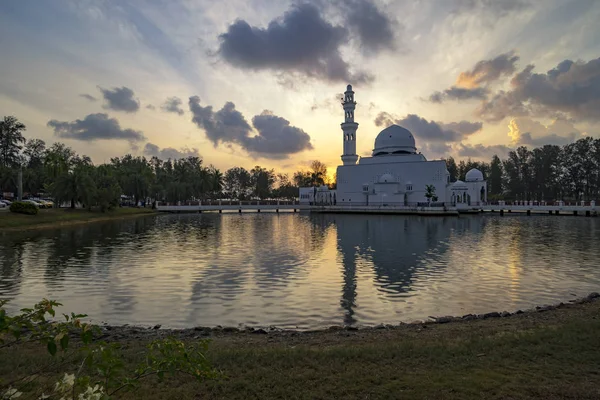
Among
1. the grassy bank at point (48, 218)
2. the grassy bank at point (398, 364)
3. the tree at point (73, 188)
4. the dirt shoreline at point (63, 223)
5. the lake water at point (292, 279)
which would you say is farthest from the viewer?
the tree at point (73, 188)

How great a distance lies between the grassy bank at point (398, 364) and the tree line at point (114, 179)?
194 feet

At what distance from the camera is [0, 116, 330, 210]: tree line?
61.3m

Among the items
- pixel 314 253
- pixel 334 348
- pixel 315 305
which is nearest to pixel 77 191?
pixel 314 253

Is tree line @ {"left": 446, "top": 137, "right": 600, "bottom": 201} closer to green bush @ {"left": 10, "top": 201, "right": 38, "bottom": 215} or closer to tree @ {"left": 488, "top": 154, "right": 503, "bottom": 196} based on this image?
tree @ {"left": 488, "top": 154, "right": 503, "bottom": 196}

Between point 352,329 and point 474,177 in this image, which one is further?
point 474,177

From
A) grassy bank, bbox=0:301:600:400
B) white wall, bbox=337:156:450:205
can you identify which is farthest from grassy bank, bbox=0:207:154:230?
white wall, bbox=337:156:450:205

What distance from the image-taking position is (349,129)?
96625 millimetres

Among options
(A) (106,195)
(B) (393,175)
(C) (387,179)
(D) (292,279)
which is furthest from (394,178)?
(D) (292,279)

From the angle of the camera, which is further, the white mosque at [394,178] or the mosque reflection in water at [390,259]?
the white mosque at [394,178]

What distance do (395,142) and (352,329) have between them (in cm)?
9091

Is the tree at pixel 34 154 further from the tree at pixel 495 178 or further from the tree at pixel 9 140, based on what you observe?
the tree at pixel 495 178

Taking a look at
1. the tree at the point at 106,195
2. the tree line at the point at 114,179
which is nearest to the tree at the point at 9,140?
the tree line at the point at 114,179

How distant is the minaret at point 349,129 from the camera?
9500 centimetres

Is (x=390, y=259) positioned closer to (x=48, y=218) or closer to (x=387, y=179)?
(x=48, y=218)
